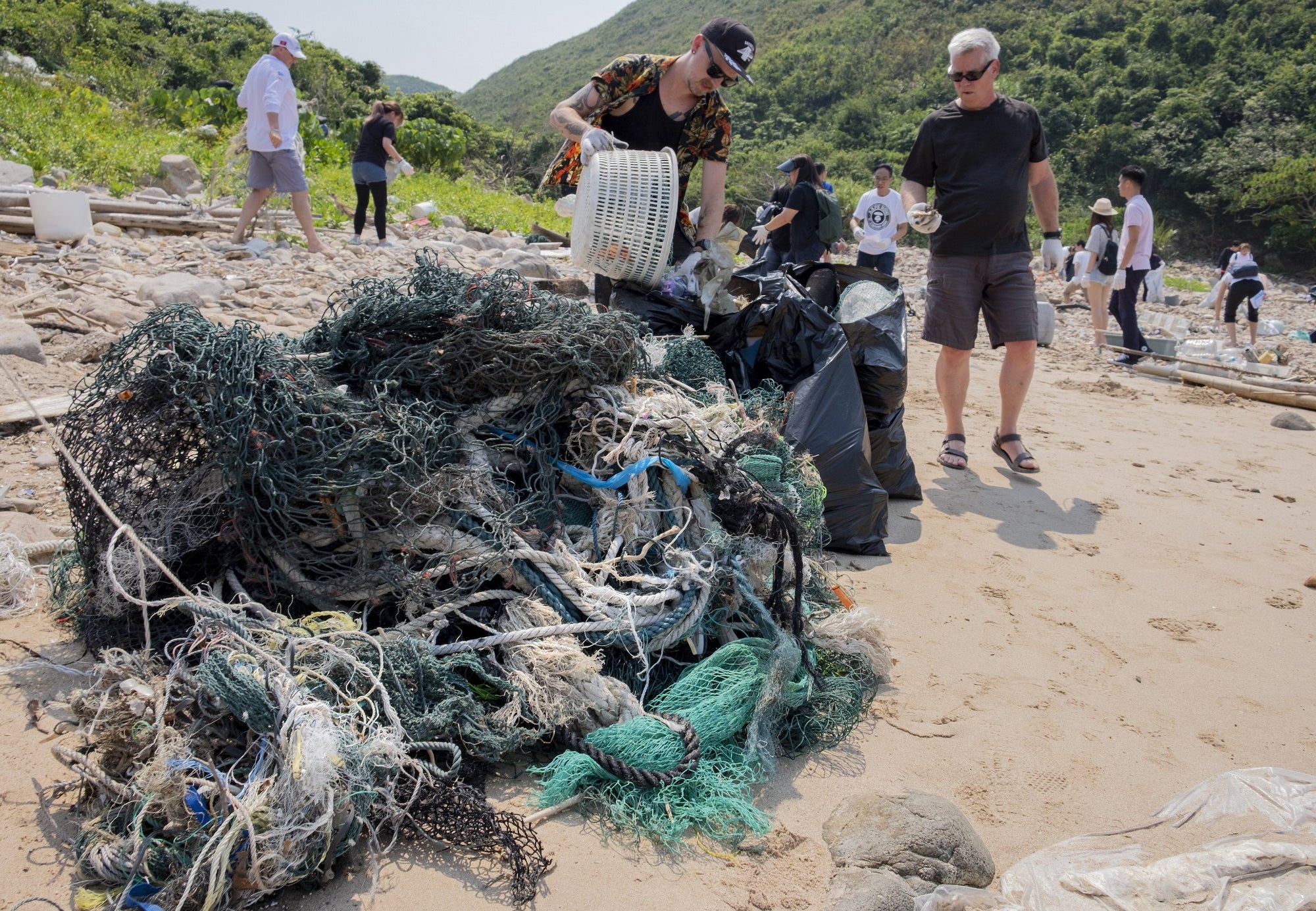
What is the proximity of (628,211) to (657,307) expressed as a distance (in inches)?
15.8

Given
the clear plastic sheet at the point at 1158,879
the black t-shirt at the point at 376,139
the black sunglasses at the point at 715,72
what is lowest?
the clear plastic sheet at the point at 1158,879

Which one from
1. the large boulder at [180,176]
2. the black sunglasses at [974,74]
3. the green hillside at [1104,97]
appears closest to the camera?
the black sunglasses at [974,74]

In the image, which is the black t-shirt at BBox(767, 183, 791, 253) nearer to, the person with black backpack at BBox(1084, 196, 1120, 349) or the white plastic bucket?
the person with black backpack at BBox(1084, 196, 1120, 349)

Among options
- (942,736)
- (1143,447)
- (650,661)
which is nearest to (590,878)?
(650,661)

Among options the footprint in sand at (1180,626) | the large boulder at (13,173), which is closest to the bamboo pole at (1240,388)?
the footprint in sand at (1180,626)

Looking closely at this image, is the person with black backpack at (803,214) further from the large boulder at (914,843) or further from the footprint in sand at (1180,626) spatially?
the large boulder at (914,843)

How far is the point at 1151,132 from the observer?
31375 millimetres

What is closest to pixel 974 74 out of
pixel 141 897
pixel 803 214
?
pixel 803 214

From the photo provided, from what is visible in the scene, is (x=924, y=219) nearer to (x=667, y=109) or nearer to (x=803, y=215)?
(x=667, y=109)

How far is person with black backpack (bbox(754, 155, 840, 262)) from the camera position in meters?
6.62

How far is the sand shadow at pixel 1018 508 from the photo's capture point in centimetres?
342

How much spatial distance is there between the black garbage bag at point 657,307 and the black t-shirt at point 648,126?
1.99 feet

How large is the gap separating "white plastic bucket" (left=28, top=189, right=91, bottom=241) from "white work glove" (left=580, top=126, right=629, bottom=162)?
13.3 feet

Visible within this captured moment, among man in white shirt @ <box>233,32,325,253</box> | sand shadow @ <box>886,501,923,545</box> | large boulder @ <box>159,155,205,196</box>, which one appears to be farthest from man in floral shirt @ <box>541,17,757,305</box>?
large boulder @ <box>159,155,205,196</box>
